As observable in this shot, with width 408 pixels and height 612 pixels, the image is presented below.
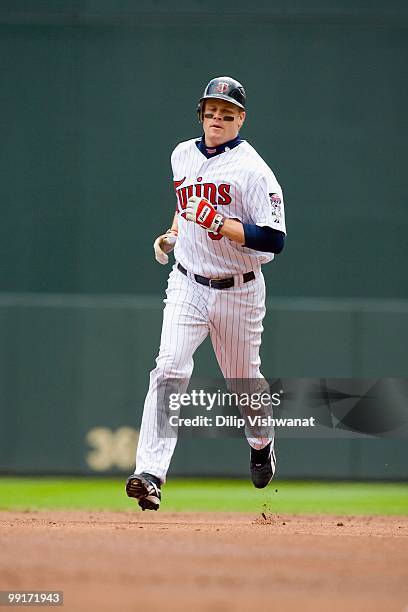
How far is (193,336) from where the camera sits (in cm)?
530

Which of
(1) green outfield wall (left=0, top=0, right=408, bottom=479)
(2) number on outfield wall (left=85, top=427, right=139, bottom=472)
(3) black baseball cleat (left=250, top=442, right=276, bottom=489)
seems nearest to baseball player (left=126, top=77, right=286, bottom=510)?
(3) black baseball cleat (left=250, top=442, right=276, bottom=489)

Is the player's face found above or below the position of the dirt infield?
above

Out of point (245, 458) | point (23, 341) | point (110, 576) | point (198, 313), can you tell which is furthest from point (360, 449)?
point (110, 576)

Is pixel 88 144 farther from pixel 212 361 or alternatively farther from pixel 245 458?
pixel 245 458

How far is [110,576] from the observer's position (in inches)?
159

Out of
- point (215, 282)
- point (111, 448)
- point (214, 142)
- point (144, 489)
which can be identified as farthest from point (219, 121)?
point (111, 448)

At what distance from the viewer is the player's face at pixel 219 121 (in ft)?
17.6

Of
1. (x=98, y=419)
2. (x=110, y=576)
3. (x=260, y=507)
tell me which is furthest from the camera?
(x=98, y=419)

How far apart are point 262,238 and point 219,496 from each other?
289 centimetres

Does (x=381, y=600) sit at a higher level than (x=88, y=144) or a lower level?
lower

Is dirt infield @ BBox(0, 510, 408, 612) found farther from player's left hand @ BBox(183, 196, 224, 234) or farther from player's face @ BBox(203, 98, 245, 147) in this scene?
player's face @ BBox(203, 98, 245, 147)

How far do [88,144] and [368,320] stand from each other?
2184 millimetres

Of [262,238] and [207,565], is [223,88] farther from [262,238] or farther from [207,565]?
[207,565]

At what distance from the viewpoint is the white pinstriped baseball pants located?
5.11 meters
